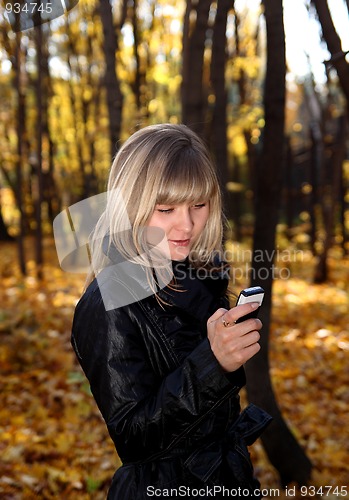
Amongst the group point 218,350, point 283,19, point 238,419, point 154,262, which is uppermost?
point 283,19

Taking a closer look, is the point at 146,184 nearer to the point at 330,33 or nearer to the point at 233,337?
the point at 233,337

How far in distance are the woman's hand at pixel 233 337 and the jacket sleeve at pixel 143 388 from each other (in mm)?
34

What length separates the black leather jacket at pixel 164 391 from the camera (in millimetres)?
1417

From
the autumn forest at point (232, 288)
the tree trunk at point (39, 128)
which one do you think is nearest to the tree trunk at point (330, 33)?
the autumn forest at point (232, 288)

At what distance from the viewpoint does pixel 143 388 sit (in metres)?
1.44

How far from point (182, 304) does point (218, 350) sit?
0.89 feet

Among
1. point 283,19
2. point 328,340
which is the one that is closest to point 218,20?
point 283,19

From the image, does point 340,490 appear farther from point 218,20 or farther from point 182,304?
point 218,20

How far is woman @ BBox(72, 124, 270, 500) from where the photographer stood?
142 cm

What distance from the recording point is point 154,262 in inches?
65.6

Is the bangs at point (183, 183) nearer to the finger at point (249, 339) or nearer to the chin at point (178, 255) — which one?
the chin at point (178, 255)

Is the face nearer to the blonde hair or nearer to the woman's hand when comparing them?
the blonde hair

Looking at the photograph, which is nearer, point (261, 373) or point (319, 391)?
point (261, 373)

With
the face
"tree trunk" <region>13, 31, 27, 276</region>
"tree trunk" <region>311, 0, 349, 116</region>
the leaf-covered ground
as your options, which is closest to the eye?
the face
